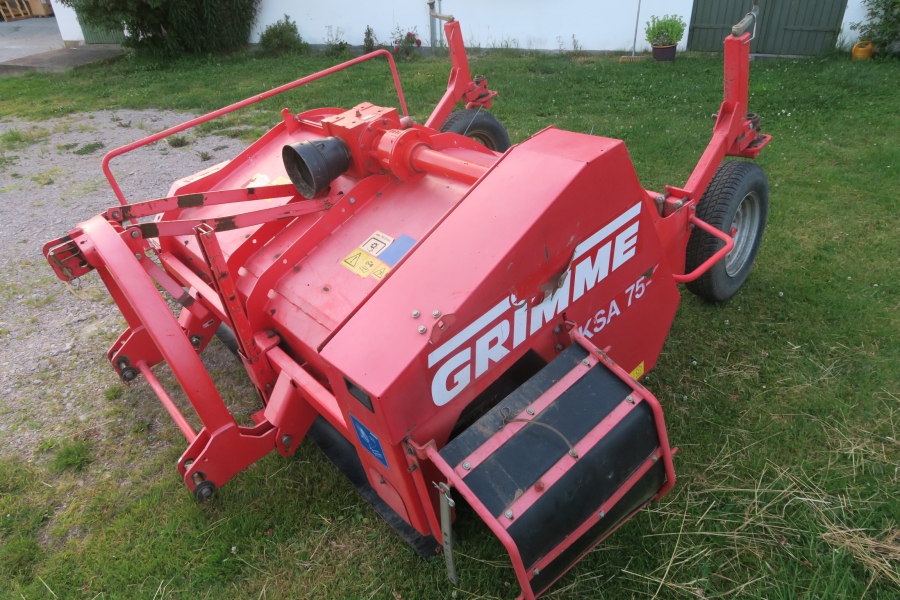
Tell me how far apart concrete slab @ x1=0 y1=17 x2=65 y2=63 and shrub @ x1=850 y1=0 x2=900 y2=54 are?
1651cm

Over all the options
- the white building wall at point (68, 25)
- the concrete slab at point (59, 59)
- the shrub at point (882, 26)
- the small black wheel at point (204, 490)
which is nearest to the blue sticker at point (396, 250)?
the small black wheel at point (204, 490)

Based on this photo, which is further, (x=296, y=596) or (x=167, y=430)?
(x=167, y=430)

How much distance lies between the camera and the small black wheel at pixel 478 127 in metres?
4.18

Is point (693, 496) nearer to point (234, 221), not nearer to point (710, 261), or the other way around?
point (710, 261)

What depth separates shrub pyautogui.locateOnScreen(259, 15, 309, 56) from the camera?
1212 centimetres

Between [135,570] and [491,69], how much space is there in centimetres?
869

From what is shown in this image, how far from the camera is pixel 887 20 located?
817 centimetres

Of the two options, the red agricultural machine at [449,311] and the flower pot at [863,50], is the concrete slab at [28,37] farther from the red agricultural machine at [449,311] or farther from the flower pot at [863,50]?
the flower pot at [863,50]

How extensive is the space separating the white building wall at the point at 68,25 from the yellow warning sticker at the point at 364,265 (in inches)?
613

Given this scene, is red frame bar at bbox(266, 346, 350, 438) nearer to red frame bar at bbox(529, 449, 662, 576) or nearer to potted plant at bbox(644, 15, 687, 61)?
red frame bar at bbox(529, 449, 662, 576)

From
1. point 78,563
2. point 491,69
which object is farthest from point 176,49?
point 78,563

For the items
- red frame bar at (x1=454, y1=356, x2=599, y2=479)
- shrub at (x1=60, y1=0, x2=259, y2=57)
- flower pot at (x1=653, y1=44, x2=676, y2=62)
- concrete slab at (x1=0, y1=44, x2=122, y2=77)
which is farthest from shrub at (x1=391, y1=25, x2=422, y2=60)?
red frame bar at (x1=454, y1=356, x2=599, y2=479)

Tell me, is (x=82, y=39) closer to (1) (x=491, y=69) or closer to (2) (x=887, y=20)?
(1) (x=491, y=69)

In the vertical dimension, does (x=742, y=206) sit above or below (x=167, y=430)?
above
